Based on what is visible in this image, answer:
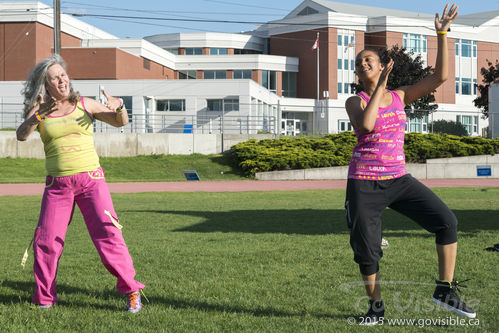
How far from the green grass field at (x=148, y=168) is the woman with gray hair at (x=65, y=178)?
21.8m

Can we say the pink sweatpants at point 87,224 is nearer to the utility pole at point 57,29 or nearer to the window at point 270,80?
the utility pole at point 57,29

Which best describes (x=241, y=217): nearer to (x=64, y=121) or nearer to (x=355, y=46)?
(x=64, y=121)

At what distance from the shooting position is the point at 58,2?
29328 millimetres

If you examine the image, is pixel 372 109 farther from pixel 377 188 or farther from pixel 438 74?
pixel 438 74

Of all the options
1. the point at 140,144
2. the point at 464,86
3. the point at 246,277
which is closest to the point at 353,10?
the point at 464,86

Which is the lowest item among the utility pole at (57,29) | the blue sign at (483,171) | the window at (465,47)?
the blue sign at (483,171)

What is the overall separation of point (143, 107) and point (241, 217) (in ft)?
121

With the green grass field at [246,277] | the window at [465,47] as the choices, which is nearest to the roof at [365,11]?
the window at [465,47]

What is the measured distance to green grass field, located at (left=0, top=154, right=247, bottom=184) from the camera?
28.2m

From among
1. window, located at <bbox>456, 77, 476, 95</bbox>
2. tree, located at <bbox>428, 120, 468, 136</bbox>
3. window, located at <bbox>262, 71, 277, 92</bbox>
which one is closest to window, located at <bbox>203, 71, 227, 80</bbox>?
window, located at <bbox>262, 71, 277, 92</bbox>

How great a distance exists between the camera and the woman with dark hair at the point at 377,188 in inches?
180

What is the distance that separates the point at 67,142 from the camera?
200 inches

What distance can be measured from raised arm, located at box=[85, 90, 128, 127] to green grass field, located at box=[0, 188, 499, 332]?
5.14ft

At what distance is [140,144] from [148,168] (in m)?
3.45
